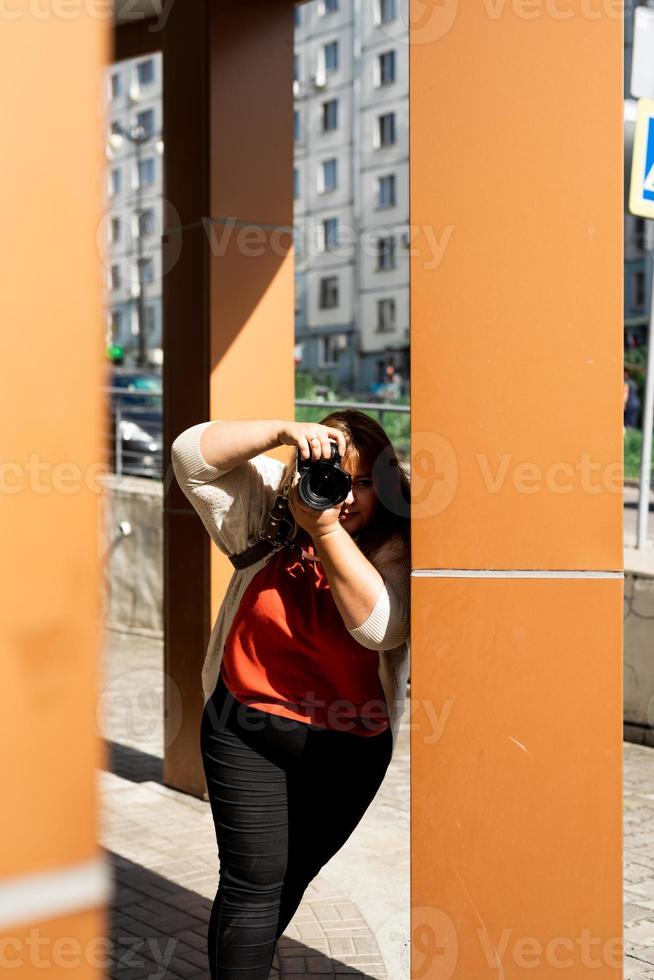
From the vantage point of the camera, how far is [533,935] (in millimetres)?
2492

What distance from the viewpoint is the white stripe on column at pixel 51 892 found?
0.83 m

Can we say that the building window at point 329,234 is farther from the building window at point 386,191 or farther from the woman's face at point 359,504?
the woman's face at point 359,504

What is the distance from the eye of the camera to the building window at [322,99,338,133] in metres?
57.8

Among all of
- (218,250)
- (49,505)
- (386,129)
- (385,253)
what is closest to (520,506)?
(49,505)

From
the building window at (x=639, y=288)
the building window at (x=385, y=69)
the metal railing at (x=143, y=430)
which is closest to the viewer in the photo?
the metal railing at (x=143, y=430)

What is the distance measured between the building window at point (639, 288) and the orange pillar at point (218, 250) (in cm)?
4178

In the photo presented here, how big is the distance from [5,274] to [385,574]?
190 centimetres

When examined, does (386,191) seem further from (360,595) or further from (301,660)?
(360,595)

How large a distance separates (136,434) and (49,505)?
14505 mm

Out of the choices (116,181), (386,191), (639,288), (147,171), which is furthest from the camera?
(116,181)

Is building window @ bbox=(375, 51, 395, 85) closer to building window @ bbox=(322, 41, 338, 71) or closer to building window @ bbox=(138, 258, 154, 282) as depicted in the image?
building window @ bbox=(322, 41, 338, 71)

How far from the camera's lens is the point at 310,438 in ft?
8.36

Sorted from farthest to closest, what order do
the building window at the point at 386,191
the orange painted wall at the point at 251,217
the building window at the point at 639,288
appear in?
the building window at the point at 386,191 < the building window at the point at 639,288 < the orange painted wall at the point at 251,217

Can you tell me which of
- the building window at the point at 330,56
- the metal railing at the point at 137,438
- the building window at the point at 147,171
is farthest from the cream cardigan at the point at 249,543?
the building window at the point at 147,171
